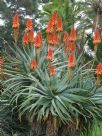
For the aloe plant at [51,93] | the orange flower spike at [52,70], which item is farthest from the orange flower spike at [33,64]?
the orange flower spike at [52,70]

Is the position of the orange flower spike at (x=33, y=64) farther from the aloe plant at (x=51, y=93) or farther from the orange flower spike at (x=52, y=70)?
the orange flower spike at (x=52, y=70)

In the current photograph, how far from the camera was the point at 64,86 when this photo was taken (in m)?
10.2

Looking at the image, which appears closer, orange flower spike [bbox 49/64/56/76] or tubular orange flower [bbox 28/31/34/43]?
orange flower spike [bbox 49/64/56/76]

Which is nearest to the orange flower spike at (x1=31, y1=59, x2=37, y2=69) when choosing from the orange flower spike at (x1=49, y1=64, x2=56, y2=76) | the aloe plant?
the aloe plant

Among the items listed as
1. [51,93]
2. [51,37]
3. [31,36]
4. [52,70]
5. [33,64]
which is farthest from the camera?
[31,36]

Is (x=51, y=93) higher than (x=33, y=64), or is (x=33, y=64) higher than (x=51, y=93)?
(x=33, y=64)

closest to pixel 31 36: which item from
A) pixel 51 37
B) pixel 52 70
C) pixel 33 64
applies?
pixel 51 37

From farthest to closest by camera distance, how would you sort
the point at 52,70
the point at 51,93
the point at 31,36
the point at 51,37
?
the point at 31,36
the point at 51,37
the point at 51,93
the point at 52,70

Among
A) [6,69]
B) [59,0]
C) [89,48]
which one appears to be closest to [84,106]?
[6,69]

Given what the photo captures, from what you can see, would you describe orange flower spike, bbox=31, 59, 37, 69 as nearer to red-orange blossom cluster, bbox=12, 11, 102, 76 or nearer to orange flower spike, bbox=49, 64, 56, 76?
red-orange blossom cluster, bbox=12, 11, 102, 76

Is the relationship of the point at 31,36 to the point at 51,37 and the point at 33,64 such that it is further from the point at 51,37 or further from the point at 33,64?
the point at 33,64

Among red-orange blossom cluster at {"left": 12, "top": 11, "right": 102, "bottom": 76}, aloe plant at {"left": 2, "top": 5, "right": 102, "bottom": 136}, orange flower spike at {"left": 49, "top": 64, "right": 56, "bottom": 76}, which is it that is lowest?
aloe plant at {"left": 2, "top": 5, "right": 102, "bottom": 136}

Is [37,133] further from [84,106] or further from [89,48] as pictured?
[89,48]

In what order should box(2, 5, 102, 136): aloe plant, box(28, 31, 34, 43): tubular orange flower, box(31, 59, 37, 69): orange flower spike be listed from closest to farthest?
box(2, 5, 102, 136): aloe plant, box(31, 59, 37, 69): orange flower spike, box(28, 31, 34, 43): tubular orange flower
